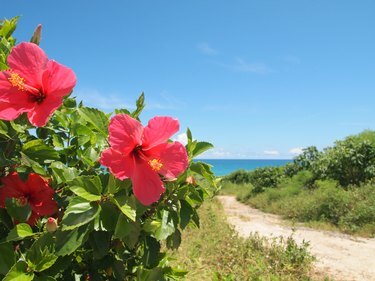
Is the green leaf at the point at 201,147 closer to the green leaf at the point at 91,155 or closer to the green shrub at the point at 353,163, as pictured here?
the green leaf at the point at 91,155

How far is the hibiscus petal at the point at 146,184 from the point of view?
87 cm

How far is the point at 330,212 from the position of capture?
9656 millimetres

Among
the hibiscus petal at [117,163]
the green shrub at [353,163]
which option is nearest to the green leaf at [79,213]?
the hibiscus petal at [117,163]

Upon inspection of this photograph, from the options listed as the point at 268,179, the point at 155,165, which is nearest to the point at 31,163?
the point at 155,165

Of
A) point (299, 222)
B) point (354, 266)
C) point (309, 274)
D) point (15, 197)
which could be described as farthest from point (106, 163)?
point (299, 222)

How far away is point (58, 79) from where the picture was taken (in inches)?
36.2

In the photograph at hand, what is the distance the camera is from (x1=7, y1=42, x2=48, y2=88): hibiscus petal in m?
0.97

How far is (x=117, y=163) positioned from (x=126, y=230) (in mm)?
157

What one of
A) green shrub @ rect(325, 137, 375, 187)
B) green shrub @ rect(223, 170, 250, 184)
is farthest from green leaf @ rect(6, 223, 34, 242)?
green shrub @ rect(223, 170, 250, 184)

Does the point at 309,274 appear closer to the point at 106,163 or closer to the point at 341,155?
the point at 106,163

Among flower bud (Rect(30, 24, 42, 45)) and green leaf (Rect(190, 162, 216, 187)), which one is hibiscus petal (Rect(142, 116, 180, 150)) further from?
flower bud (Rect(30, 24, 42, 45))

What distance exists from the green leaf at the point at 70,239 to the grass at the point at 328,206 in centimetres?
830

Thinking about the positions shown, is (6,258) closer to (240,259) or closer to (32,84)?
(32,84)

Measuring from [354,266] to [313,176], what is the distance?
855cm
